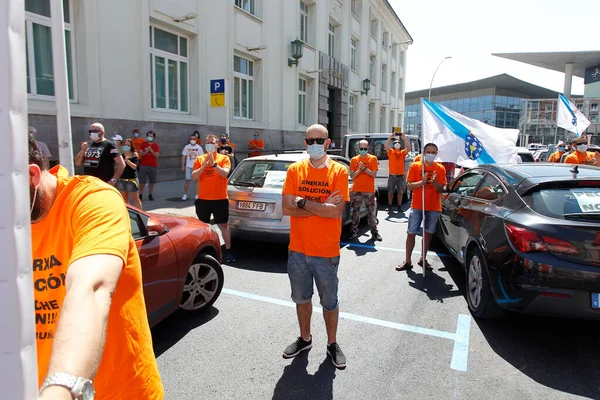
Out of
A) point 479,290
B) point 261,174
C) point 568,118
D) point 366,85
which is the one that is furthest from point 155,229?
point 366,85

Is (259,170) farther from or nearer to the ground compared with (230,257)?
farther from the ground

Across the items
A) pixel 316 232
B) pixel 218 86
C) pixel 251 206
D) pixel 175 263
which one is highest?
pixel 218 86

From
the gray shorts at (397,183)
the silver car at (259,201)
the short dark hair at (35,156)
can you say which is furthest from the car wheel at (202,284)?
the gray shorts at (397,183)

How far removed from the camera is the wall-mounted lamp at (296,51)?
18833 mm

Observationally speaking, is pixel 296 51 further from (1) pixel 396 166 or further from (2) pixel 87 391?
(2) pixel 87 391

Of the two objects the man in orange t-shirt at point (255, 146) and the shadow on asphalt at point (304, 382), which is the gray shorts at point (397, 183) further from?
the shadow on asphalt at point (304, 382)

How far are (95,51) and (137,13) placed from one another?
1.93m

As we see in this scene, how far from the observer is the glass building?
239 feet

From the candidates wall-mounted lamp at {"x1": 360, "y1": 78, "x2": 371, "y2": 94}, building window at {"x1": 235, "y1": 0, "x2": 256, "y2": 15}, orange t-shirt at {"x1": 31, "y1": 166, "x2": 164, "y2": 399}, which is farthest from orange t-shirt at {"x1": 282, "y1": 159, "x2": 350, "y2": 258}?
wall-mounted lamp at {"x1": 360, "y1": 78, "x2": 371, "y2": 94}

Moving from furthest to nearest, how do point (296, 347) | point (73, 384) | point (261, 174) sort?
point (261, 174)
point (296, 347)
point (73, 384)

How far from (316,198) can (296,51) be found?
17.2 metres

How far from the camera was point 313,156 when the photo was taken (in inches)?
137

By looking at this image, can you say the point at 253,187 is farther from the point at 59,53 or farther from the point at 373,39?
the point at 373,39

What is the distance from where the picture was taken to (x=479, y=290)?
424 centimetres
